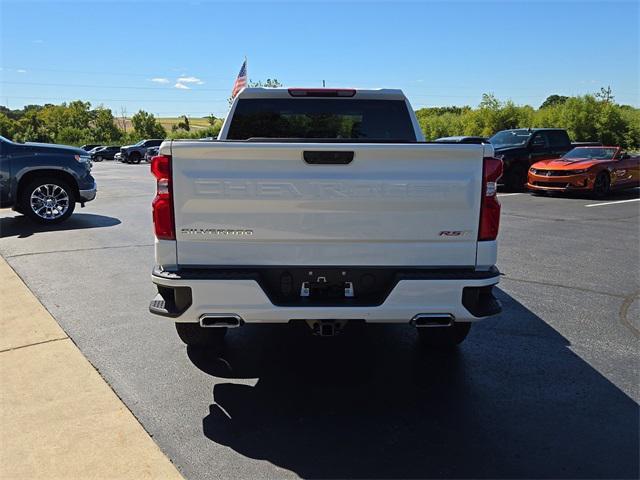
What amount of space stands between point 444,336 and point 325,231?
1644 millimetres

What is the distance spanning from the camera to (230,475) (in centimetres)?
283

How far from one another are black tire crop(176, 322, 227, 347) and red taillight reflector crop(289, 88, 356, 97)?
219 cm

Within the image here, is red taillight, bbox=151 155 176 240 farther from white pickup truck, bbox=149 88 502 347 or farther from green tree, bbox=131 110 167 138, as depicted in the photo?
green tree, bbox=131 110 167 138

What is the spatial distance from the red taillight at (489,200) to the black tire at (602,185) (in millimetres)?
13460

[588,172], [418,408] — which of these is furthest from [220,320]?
[588,172]

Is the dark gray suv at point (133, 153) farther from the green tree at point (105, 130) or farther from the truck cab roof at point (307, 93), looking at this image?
the green tree at point (105, 130)

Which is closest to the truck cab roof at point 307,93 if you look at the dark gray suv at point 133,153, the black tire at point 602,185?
the black tire at point 602,185

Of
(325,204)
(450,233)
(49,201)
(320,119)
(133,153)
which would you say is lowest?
(133,153)

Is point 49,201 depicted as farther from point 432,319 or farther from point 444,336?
point 432,319

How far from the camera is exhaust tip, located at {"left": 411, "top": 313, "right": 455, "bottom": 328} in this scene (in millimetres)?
3396

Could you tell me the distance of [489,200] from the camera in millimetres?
3406

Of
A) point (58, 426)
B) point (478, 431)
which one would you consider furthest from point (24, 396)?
point (478, 431)

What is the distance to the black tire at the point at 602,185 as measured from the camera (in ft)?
50.0

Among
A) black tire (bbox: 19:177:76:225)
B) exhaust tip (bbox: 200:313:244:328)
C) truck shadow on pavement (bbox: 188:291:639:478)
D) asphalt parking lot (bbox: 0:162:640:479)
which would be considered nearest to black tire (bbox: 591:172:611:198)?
asphalt parking lot (bbox: 0:162:640:479)
